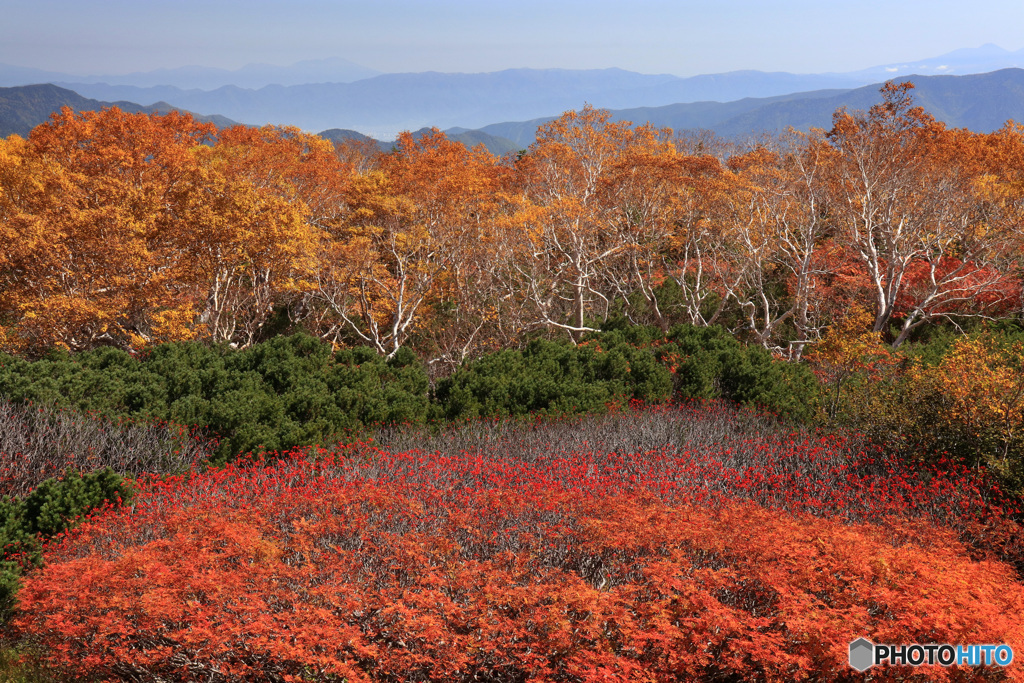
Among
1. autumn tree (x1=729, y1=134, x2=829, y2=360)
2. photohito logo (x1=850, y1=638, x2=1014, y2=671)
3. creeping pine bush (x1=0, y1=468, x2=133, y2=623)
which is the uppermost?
autumn tree (x1=729, y1=134, x2=829, y2=360)

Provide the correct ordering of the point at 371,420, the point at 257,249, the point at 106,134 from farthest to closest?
the point at 106,134 < the point at 257,249 < the point at 371,420

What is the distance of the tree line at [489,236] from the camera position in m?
14.5

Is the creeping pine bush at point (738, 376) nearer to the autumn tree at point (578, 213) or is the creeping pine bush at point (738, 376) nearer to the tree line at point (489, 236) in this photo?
the tree line at point (489, 236)

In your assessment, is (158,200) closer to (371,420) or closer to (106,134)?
(106,134)

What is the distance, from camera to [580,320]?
57.9 feet

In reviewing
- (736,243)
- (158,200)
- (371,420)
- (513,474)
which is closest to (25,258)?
(158,200)

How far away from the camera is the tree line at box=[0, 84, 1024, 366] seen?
14492mm

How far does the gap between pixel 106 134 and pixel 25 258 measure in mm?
7131

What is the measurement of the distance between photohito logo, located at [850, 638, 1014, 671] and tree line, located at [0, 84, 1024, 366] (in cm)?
854

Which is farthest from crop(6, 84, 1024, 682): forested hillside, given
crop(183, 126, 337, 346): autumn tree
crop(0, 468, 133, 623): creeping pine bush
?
crop(183, 126, 337, 346): autumn tree

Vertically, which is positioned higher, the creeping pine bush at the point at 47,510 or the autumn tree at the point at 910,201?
the autumn tree at the point at 910,201

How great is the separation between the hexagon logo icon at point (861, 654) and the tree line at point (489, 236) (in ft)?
28.9

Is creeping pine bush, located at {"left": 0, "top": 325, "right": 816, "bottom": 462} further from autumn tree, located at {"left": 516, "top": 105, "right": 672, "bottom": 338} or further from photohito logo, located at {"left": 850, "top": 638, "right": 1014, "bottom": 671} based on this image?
photohito logo, located at {"left": 850, "top": 638, "right": 1014, "bottom": 671}

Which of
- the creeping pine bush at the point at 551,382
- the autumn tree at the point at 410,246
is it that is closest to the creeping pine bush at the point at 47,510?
the creeping pine bush at the point at 551,382
